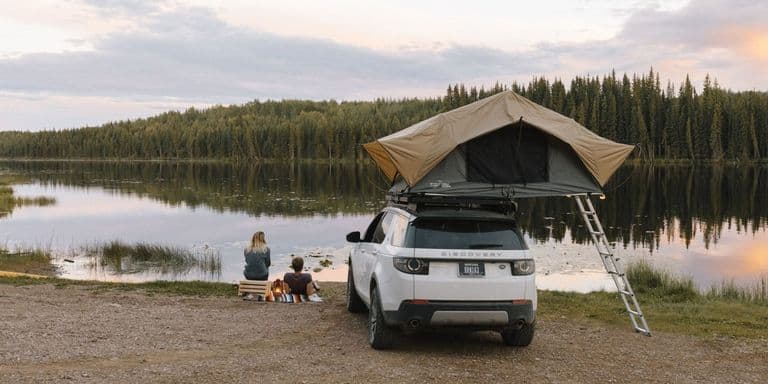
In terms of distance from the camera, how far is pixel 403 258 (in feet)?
29.7

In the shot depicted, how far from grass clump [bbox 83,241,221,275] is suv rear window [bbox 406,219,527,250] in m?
16.5

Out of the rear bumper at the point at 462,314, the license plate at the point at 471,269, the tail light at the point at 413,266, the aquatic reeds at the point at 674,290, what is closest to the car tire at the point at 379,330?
the rear bumper at the point at 462,314

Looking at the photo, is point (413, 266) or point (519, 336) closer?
point (413, 266)

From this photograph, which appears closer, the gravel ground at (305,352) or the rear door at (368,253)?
the gravel ground at (305,352)

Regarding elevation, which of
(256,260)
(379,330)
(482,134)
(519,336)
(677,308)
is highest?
(482,134)

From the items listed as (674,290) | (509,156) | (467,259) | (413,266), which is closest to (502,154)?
(509,156)

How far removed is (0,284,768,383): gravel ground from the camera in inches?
326

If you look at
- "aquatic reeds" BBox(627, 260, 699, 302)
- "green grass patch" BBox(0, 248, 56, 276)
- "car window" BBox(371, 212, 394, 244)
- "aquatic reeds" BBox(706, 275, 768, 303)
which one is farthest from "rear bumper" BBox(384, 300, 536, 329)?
"green grass patch" BBox(0, 248, 56, 276)

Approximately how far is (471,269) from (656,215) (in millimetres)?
37500

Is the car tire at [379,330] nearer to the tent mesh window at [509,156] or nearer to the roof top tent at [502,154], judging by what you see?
the roof top tent at [502,154]

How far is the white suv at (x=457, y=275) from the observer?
29.2 ft

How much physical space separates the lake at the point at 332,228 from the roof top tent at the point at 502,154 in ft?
5.73

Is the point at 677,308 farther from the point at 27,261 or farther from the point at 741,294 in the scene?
the point at 27,261

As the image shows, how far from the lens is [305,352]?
9.51 meters
